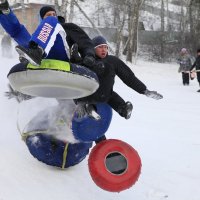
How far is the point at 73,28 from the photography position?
3938 mm

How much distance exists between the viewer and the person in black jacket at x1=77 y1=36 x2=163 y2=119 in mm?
4016

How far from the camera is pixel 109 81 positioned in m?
4.11

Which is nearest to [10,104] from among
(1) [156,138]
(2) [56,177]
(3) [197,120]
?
(1) [156,138]

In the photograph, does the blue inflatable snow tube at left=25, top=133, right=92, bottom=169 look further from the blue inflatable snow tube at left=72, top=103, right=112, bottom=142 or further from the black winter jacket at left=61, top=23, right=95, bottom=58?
the black winter jacket at left=61, top=23, right=95, bottom=58

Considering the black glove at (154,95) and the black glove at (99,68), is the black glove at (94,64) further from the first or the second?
the black glove at (154,95)

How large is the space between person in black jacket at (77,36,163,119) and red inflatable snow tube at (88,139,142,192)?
0.46 meters

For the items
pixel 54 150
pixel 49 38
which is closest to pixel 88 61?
pixel 49 38

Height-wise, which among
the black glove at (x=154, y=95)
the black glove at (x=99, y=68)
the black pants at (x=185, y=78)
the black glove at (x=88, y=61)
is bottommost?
the black pants at (x=185, y=78)

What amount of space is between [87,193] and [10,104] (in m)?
3.32

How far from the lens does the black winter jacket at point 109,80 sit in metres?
3.99

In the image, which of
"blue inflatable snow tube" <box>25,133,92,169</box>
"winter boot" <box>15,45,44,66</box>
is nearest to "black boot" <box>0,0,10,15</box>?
"winter boot" <box>15,45,44,66</box>

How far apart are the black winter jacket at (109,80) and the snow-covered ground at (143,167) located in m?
0.87

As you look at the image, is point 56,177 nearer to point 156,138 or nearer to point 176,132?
point 156,138

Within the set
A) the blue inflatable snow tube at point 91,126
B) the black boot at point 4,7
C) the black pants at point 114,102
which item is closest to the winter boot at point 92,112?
the blue inflatable snow tube at point 91,126
